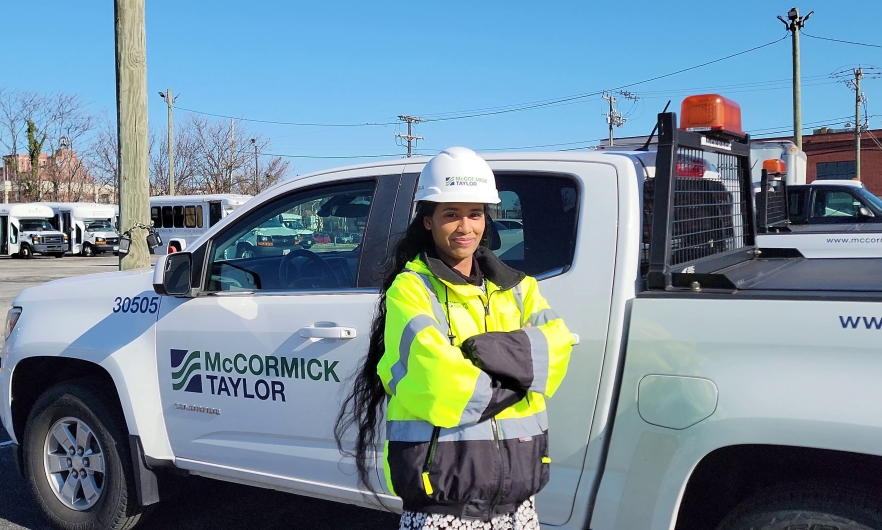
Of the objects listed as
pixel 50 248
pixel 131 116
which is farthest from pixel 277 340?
pixel 50 248

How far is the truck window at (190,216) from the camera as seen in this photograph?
34.0m

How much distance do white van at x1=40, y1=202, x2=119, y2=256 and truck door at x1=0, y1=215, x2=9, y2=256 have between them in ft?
7.03

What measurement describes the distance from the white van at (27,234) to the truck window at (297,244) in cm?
3789

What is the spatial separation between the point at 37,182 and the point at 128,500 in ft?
185

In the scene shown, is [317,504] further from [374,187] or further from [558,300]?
[558,300]

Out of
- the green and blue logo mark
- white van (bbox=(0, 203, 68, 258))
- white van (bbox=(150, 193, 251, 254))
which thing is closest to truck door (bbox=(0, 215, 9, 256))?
white van (bbox=(0, 203, 68, 258))

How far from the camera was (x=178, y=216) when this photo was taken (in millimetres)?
34656

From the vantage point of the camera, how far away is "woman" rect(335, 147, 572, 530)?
1959mm

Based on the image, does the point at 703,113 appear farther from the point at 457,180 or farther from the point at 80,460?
the point at 80,460

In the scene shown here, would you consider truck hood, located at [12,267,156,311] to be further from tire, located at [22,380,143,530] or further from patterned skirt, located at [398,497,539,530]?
patterned skirt, located at [398,497,539,530]

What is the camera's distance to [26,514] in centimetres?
448

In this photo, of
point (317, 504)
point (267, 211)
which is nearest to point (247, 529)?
point (317, 504)

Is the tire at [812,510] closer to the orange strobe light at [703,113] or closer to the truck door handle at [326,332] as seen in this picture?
the orange strobe light at [703,113]

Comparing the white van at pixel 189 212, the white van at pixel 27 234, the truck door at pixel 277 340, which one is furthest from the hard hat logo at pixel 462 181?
the white van at pixel 27 234
